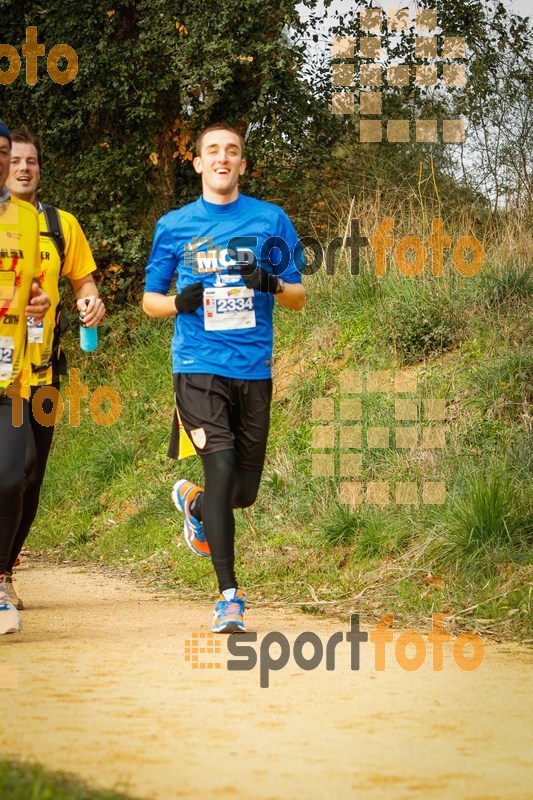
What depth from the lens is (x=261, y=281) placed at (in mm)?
5879

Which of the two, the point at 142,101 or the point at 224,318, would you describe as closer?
the point at 224,318

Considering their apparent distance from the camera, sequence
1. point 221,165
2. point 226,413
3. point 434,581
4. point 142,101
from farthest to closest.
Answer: point 142,101, point 434,581, point 221,165, point 226,413

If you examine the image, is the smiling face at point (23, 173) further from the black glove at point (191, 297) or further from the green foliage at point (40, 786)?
the green foliage at point (40, 786)

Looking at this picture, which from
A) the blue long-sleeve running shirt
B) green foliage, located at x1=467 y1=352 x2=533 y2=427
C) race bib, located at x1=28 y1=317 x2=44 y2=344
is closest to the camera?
the blue long-sleeve running shirt

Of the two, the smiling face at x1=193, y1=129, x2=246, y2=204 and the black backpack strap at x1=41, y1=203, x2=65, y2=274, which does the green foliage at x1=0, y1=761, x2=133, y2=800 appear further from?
the black backpack strap at x1=41, y1=203, x2=65, y2=274

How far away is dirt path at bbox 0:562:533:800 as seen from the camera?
3.23 meters

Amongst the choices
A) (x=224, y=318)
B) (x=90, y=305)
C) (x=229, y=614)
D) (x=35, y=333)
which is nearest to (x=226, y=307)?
(x=224, y=318)

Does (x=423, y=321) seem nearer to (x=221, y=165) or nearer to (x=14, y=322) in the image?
(x=221, y=165)

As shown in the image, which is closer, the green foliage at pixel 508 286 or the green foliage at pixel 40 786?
the green foliage at pixel 40 786

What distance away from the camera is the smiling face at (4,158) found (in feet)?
18.4

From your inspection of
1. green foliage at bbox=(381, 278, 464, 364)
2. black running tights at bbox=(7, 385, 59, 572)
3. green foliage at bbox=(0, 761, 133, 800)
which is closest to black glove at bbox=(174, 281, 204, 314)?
black running tights at bbox=(7, 385, 59, 572)

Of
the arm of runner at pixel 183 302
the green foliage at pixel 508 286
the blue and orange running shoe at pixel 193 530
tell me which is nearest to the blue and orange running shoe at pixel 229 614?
the blue and orange running shoe at pixel 193 530

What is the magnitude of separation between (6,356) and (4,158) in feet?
3.22

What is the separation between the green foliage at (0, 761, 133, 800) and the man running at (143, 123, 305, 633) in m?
2.63
